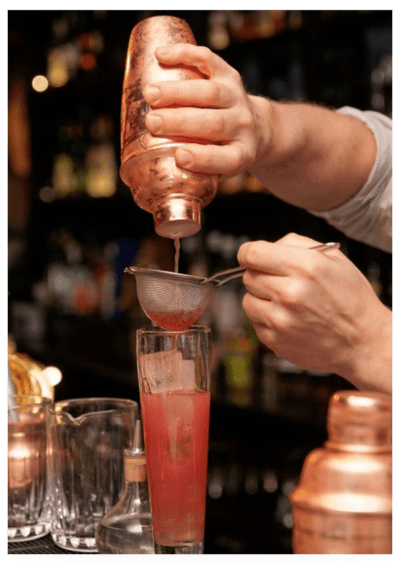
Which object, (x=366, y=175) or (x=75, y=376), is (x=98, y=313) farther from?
(x=366, y=175)

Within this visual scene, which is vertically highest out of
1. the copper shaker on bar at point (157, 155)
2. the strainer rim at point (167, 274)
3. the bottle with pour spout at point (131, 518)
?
the copper shaker on bar at point (157, 155)

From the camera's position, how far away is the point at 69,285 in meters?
3.95

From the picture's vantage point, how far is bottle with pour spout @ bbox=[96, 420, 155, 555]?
3.12ft

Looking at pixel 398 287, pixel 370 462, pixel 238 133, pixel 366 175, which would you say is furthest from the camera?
pixel 366 175

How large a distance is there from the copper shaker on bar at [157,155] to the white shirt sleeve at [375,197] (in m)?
0.81

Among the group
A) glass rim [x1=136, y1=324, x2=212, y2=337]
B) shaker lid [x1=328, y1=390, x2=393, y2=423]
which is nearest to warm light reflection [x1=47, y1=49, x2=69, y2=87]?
glass rim [x1=136, y1=324, x2=212, y2=337]

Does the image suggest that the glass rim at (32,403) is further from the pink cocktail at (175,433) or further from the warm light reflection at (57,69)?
the warm light reflection at (57,69)

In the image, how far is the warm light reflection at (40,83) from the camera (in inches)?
165

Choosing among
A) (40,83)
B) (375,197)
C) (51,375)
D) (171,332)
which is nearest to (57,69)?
(40,83)

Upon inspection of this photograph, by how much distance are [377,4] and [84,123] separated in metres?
3.19

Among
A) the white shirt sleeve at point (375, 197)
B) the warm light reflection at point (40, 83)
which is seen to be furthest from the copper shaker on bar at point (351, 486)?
the warm light reflection at point (40, 83)

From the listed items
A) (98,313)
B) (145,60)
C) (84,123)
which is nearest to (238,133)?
(145,60)

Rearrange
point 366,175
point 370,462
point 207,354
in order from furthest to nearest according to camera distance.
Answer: point 366,175
point 207,354
point 370,462

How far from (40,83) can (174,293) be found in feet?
11.7
